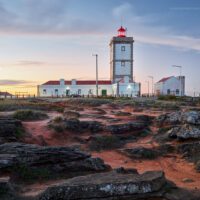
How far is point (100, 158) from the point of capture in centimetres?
1477

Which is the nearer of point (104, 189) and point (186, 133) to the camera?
point (104, 189)

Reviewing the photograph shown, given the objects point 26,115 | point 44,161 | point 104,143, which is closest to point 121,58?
point 26,115

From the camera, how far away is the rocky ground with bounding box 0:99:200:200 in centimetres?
839

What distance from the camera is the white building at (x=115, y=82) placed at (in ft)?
247

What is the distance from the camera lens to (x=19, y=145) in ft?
42.5

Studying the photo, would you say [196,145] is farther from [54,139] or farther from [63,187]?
[63,187]

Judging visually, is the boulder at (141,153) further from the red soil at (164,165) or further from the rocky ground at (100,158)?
the red soil at (164,165)

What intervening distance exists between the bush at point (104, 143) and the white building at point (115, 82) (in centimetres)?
5446

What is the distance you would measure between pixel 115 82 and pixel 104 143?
59.2 m

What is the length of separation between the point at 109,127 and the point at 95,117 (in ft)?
15.6

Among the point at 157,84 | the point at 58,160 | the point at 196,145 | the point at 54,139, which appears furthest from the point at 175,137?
the point at 157,84

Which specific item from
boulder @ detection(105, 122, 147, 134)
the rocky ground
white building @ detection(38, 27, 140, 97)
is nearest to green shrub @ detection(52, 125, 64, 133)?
the rocky ground

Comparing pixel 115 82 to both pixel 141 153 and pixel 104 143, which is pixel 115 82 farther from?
pixel 141 153

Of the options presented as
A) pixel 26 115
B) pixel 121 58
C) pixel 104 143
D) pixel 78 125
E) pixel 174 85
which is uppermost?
pixel 121 58
